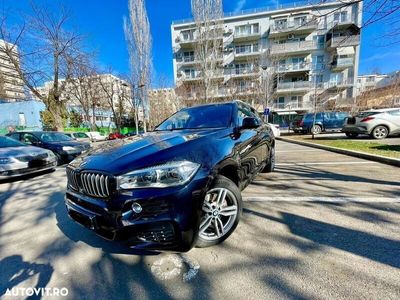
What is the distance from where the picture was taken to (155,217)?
1.76 m

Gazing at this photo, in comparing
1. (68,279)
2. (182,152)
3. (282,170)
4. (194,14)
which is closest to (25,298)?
(68,279)

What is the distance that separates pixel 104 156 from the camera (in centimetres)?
220

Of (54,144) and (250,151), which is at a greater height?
(250,151)

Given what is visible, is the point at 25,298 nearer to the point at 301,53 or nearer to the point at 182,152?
the point at 182,152

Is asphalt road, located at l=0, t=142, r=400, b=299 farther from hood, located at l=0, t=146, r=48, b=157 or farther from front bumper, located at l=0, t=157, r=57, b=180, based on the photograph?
hood, located at l=0, t=146, r=48, b=157

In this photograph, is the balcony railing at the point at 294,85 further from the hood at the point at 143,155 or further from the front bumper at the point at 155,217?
the front bumper at the point at 155,217

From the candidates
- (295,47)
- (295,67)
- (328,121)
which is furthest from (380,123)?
(295,47)

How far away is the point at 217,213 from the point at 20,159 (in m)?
6.13

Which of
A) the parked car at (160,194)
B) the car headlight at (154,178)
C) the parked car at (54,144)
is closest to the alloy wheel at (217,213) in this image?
the parked car at (160,194)

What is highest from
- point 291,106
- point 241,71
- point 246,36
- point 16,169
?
point 246,36

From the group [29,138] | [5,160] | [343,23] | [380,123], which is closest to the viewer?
[5,160]

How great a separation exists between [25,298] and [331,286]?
2.59 metres

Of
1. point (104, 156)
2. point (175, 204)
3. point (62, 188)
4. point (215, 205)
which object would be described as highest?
point (104, 156)

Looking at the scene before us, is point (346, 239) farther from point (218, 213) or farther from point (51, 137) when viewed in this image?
point (51, 137)
